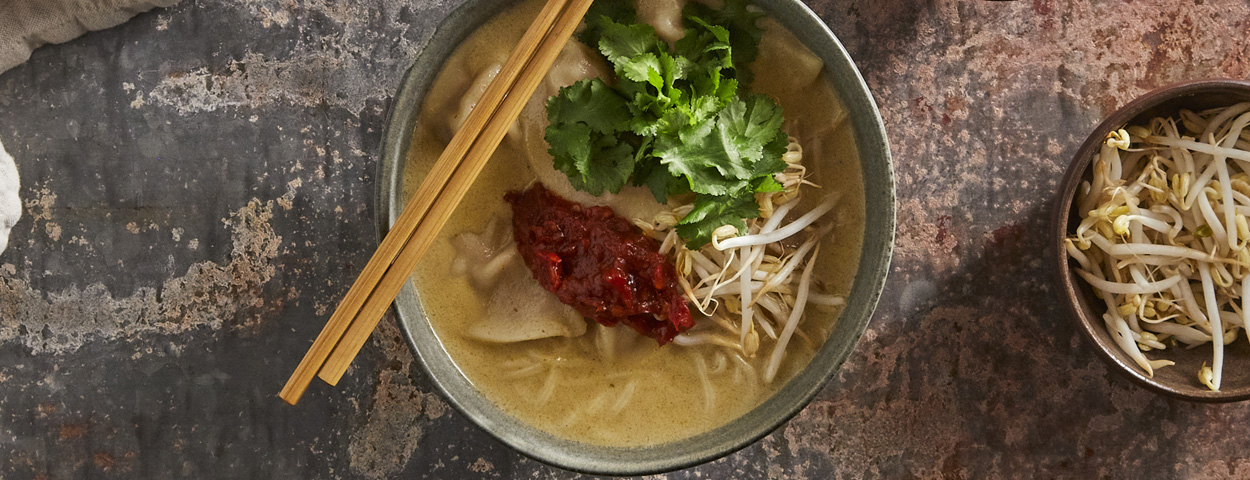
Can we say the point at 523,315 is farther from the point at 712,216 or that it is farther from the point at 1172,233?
the point at 1172,233

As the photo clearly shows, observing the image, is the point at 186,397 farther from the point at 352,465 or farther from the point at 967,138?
the point at 967,138

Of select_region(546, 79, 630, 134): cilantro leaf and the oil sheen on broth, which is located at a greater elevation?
select_region(546, 79, 630, 134): cilantro leaf

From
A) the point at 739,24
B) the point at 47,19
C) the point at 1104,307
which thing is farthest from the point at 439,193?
the point at 1104,307

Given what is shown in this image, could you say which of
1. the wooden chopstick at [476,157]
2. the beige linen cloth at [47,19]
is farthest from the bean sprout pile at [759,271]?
the beige linen cloth at [47,19]

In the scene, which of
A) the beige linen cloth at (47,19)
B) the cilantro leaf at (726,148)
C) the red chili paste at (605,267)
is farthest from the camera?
the beige linen cloth at (47,19)

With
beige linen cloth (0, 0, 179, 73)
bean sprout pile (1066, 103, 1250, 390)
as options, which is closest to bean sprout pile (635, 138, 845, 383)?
bean sprout pile (1066, 103, 1250, 390)

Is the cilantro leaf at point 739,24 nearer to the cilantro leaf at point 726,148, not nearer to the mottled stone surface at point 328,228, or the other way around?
the cilantro leaf at point 726,148

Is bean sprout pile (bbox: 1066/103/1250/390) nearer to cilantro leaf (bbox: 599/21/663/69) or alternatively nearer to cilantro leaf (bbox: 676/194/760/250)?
cilantro leaf (bbox: 676/194/760/250)
